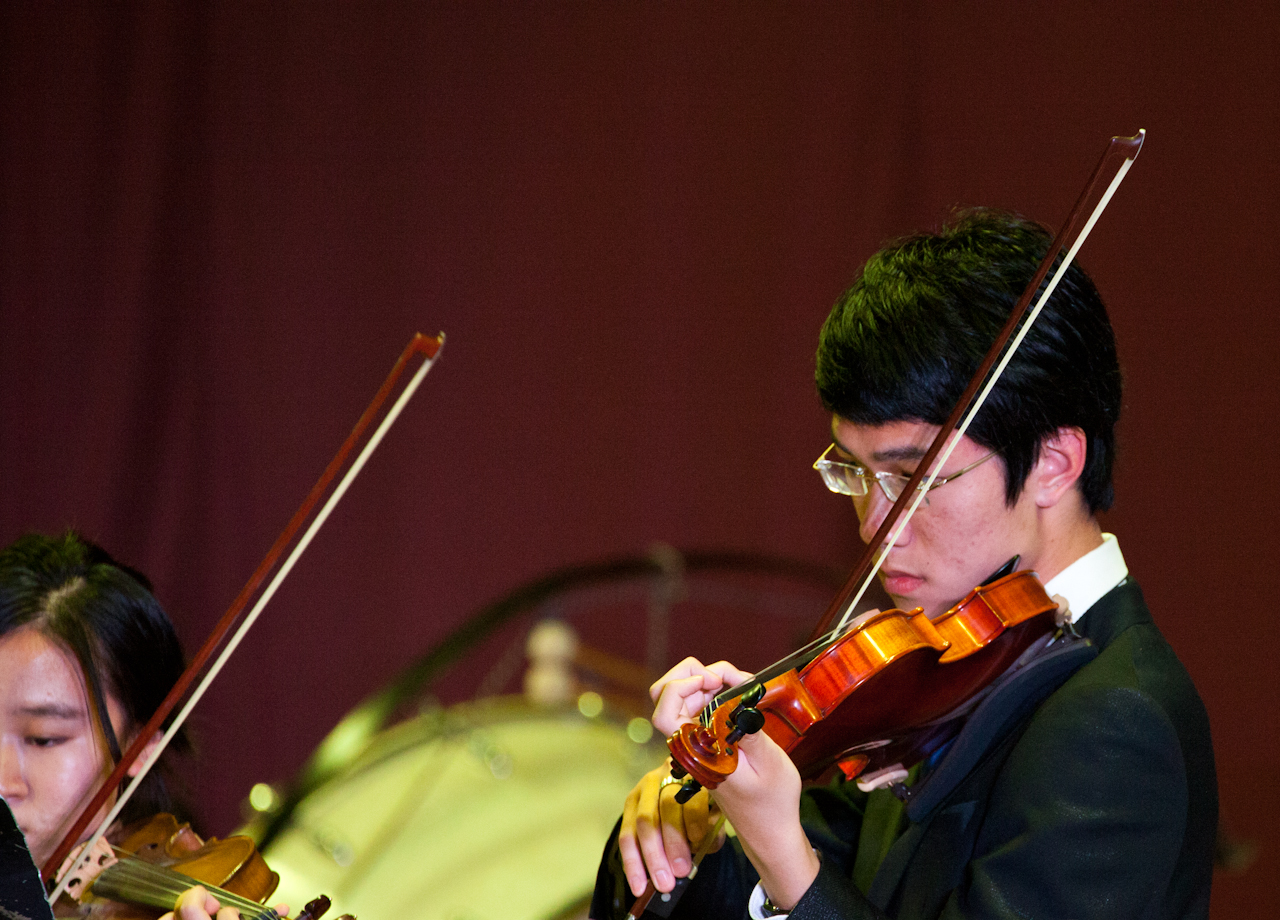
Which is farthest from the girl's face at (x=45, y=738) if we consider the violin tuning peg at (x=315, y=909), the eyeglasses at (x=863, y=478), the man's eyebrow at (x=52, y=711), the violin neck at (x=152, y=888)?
the eyeglasses at (x=863, y=478)

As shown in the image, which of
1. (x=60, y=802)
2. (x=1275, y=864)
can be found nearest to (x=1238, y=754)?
(x=1275, y=864)

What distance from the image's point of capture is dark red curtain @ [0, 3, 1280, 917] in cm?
388

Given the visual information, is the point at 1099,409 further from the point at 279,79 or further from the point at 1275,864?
the point at 279,79

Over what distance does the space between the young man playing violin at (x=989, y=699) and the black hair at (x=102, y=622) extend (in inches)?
23.3

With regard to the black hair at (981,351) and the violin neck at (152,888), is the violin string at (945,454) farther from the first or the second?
the violin neck at (152,888)

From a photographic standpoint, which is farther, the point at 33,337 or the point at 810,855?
the point at 33,337

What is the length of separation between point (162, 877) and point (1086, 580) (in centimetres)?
100

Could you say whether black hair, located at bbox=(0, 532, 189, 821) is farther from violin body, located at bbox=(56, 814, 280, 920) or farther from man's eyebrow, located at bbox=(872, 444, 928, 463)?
man's eyebrow, located at bbox=(872, 444, 928, 463)

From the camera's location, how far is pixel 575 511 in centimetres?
407

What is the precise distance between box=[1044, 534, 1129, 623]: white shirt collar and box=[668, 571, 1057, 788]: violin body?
4 centimetres

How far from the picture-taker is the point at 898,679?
128 centimetres

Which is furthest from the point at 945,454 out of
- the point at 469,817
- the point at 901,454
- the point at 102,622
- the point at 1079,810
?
the point at 469,817

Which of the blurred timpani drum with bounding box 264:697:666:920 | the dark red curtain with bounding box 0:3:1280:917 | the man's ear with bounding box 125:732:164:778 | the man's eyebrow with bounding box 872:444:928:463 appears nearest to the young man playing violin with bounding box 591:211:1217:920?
the man's eyebrow with bounding box 872:444:928:463

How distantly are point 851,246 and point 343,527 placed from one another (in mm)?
1742
